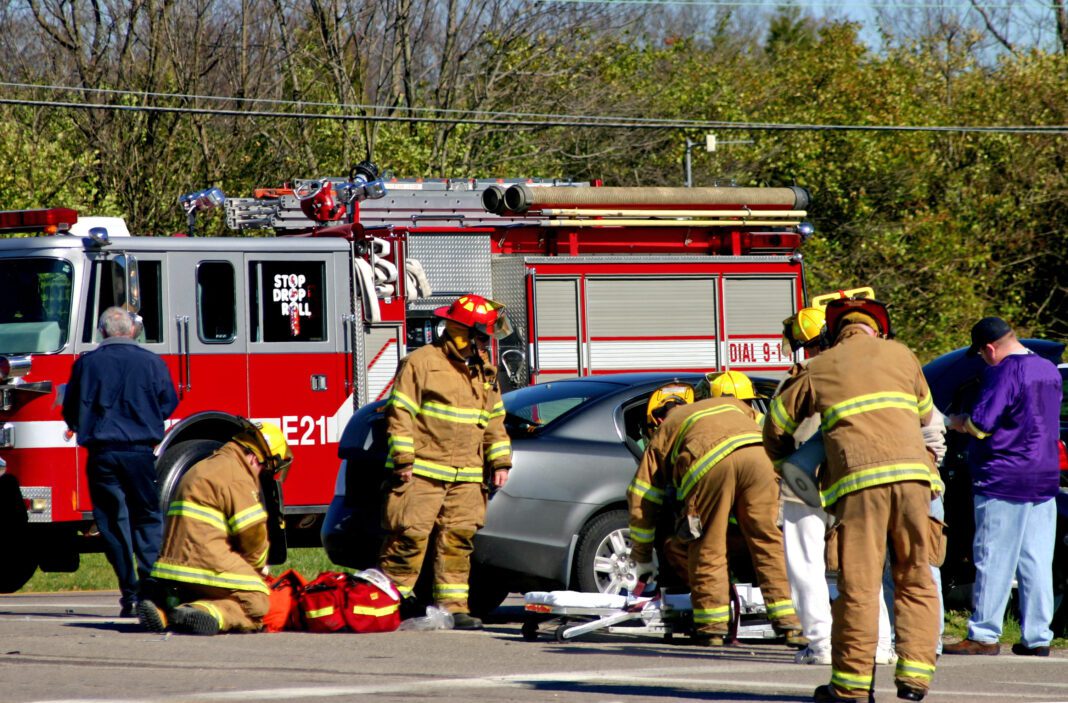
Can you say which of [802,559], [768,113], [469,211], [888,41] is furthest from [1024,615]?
[888,41]

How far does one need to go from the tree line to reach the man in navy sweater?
10.5m

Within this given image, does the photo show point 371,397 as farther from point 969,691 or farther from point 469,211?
point 969,691

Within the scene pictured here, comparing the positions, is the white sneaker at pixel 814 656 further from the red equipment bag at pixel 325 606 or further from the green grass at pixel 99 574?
the green grass at pixel 99 574

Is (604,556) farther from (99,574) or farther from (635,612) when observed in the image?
(99,574)

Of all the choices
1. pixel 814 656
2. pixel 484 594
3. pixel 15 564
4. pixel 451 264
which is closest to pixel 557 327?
pixel 451 264

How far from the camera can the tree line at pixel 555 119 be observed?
21297 millimetres

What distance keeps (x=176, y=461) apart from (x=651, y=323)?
4614mm

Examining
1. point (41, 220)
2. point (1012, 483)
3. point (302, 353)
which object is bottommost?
point (1012, 483)

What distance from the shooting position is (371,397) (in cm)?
1188

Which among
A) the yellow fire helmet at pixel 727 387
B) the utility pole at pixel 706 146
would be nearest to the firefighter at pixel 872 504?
the yellow fire helmet at pixel 727 387

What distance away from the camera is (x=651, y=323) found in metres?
13.7

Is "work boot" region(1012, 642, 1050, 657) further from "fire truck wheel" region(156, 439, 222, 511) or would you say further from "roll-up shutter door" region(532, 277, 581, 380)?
"roll-up shutter door" region(532, 277, 581, 380)

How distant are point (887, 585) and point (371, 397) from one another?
5.27 meters

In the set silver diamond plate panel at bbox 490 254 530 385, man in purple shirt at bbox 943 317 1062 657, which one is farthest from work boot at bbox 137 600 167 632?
silver diamond plate panel at bbox 490 254 530 385
